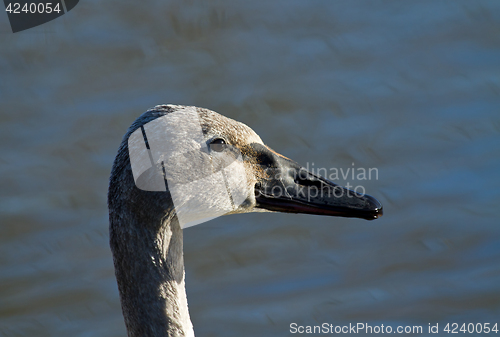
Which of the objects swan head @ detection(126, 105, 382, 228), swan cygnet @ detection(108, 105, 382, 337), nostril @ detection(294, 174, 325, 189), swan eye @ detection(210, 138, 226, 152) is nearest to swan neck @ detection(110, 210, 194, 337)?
swan cygnet @ detection(108, 105, 382, 337)

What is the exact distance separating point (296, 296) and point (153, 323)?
276 centimetres

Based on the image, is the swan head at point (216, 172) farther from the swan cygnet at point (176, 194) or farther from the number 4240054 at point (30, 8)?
the number 4240054 at point (30, 8)

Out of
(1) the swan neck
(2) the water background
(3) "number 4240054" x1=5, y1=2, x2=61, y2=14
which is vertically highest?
(3) "number 4240054" x1=5, y1=2, x2=61, y2=14

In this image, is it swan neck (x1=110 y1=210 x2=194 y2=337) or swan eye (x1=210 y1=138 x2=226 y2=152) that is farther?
swan eye (x1=210 y1=138 x2=226 y2=152)

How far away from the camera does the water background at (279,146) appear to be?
257 inches

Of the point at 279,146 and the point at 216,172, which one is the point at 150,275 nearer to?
the point at 216,172

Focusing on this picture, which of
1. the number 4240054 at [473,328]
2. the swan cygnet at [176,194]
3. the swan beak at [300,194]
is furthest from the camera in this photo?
the number 4240054 at [473,328]

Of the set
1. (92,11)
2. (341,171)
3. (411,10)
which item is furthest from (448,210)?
(92,11)

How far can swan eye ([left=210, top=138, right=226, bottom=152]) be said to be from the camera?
13.0 ft

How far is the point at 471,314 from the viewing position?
20.6 feet

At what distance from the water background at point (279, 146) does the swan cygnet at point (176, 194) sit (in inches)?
92.7

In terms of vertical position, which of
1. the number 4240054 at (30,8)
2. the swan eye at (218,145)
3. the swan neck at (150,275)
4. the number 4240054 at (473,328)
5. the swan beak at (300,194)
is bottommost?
the swan neck at (150,275)

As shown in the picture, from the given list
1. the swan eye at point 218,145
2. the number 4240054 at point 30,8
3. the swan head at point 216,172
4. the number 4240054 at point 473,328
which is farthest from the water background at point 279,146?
the swan eye at point 218,145

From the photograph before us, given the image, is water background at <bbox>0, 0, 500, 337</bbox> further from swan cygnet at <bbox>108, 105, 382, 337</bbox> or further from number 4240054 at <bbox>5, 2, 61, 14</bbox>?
swan cygnet at <bbox>108, 105, 382, 337</bbox>
